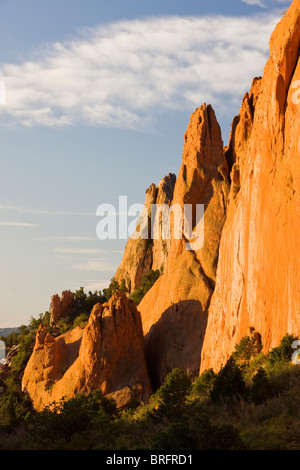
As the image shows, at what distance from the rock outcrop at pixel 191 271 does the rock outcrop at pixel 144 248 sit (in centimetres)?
2292

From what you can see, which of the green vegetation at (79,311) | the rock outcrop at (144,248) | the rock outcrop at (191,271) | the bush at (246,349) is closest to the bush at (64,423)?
the bush at (246,349)

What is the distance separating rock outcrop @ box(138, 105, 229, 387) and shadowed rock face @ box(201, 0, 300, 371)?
8192 millimetres

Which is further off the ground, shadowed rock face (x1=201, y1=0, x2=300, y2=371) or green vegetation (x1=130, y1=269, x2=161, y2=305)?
shadowed rock face (x1=201, y1=0, x2=300, y2=371)

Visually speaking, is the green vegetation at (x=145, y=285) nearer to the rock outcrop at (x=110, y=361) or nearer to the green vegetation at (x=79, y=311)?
the green vegetation at (x=79, y=311)

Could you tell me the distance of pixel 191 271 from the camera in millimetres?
58781

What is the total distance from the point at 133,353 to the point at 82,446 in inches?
1229

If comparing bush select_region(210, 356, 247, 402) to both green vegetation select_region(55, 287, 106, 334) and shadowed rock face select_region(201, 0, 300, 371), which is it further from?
green vegetation select_region(55, 287, 106, 334)

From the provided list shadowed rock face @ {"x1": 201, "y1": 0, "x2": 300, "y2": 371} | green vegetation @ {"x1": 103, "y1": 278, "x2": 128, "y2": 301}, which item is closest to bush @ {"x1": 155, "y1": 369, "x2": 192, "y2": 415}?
shadowed rock face @ {"x1": 201, "y1": 0, "x2": 300, "y2": 371}

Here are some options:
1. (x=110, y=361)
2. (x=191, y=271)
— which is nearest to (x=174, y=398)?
(x=110, y=361)

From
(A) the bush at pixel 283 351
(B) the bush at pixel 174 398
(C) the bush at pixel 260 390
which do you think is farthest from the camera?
(A) the bush at pixel 283 351

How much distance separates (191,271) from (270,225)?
21.6 meters

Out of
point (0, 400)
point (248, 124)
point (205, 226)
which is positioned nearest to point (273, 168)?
point (248, 124)

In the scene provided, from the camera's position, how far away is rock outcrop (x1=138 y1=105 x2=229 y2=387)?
54.3m

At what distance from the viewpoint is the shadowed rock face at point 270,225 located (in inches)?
1391
